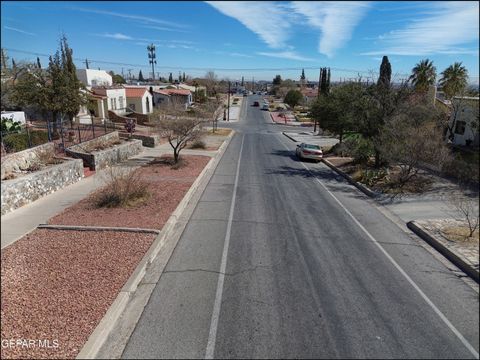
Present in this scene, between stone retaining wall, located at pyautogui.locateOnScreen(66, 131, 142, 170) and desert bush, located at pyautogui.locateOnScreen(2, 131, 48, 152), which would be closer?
desert bush, located at pyautogui.locateOnScreen(2, 131, 48, 152)

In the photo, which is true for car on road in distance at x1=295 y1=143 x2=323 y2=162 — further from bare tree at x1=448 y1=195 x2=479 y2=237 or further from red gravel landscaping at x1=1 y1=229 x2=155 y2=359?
red gravel landscaping at x1=1 y1=229 x2=155 y2=359

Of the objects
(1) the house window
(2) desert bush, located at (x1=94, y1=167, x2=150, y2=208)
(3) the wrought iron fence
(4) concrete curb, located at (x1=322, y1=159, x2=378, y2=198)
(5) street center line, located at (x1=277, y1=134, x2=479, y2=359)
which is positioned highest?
(1) the house window

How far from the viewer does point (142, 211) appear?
37.8 feet

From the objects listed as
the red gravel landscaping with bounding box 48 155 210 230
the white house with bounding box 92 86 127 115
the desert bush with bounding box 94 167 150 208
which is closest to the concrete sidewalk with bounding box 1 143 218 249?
the red gravel landscaping with bounding box 48 155 210 230

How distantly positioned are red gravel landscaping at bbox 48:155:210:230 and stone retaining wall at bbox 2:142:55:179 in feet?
10.7

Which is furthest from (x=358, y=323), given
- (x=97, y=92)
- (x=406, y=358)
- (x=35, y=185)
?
(x=97, y=92)

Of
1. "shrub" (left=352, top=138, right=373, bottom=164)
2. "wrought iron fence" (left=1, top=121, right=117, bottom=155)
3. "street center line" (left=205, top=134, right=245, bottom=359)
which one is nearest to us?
"street center line" (left=205, top=134, right=245, bottom=359)

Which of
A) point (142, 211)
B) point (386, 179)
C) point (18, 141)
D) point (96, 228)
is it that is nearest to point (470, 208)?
point (96, 228)

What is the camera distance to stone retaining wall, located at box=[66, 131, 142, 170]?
1772 centimetres

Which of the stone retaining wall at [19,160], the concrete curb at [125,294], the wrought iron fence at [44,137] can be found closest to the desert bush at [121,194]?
the concrete curb at [125,294]

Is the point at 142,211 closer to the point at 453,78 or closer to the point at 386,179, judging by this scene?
the point at 386,179

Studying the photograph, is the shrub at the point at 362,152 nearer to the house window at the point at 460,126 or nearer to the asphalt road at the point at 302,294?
the house window at the point at 460,126

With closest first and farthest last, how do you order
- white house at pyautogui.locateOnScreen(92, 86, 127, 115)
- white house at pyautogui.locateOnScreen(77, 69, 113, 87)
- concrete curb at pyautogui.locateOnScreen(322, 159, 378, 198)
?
concrete curb at pyautogui.locateOnScreen(322, 159, 378, 198) < white house at pyautogui.locateOnScreen(92, 86, 127, 115) < white house at pyautogui.locateOnScreen(77, 69, 113, 87)

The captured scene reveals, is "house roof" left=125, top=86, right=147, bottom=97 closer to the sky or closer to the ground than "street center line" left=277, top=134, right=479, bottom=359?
closer to the sky
